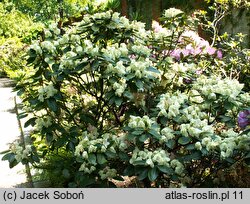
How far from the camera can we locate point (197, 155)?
230cm

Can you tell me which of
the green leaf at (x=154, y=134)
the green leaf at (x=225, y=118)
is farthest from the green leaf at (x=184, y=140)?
the green leaf at (x=225, y=118)

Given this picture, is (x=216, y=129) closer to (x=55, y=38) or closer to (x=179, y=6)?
(x=55, y=38)

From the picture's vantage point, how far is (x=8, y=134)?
517cm

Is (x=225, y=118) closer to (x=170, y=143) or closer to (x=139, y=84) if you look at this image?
(x=170, y=143)

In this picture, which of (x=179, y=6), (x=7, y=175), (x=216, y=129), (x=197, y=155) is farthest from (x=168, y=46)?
(x=179, y=6)

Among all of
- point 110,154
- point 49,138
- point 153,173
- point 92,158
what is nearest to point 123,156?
point 110,154

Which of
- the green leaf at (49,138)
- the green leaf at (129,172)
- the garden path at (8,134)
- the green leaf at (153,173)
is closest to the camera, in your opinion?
the green leaf at (153,173)

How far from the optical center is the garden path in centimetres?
362

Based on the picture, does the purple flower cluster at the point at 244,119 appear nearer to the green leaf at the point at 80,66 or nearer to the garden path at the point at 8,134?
the green leaf at the point at 80,66

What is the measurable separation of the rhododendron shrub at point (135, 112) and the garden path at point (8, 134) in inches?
20.7

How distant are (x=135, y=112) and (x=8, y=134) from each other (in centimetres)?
283

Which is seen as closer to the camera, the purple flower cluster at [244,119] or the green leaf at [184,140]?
the green leaf at [184,140]

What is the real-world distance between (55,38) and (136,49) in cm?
59

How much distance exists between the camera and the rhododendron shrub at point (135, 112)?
2367 millimetres
